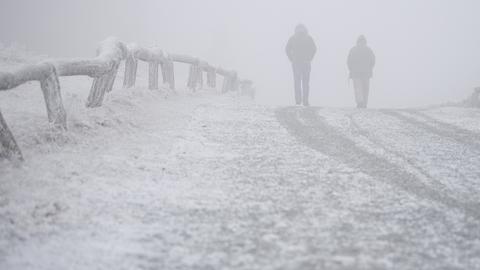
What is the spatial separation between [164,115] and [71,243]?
14.7 feet

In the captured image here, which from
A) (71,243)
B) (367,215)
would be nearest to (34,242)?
(71,243)

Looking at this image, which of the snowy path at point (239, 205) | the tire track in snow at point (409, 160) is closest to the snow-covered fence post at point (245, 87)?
the tire track in snow at point (409, 160)

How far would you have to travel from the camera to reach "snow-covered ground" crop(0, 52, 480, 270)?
2.50m

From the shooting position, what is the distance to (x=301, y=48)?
502 inches

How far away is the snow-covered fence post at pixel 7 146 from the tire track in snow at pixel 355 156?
294 centimetres

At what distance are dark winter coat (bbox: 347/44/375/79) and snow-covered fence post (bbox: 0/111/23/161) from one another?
10817mm

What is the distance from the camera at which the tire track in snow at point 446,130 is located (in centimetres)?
591

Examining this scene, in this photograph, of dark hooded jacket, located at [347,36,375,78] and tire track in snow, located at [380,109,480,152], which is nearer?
tire track in snow, located at [380,109,480,152]

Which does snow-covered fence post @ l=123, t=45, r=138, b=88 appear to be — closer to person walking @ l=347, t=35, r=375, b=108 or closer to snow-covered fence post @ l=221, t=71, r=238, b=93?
snow-covered fence post @ l=221, t=71, r=238, b=93

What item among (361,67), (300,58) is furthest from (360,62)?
(300,58)

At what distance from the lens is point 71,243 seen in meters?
2.56

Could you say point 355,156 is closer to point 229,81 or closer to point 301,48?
point 301,48

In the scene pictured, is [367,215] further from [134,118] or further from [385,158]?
[134,118]

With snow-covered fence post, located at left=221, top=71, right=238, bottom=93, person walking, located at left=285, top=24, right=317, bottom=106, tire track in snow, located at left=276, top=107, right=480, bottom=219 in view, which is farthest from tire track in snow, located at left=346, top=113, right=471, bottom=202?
snow-covered fence post, located at left=221, top=71, right=238, bottom=93
